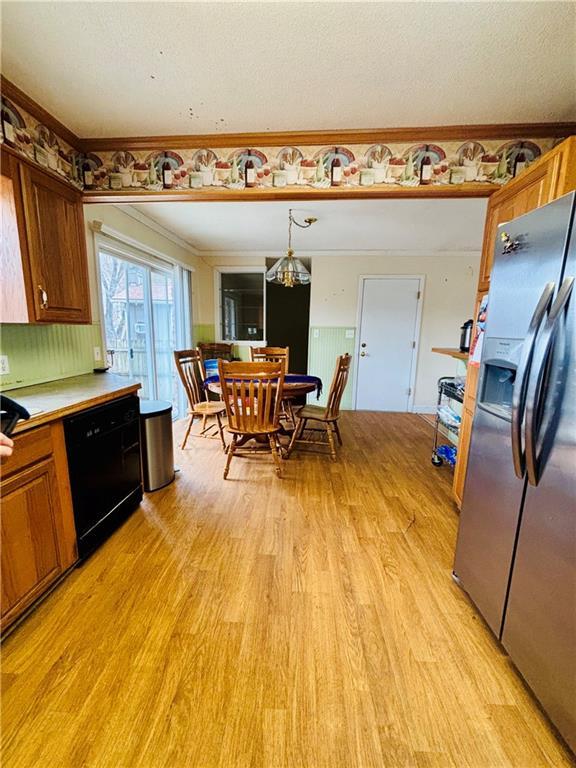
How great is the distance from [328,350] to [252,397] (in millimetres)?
2684

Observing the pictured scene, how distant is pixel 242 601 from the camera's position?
144 centimetres

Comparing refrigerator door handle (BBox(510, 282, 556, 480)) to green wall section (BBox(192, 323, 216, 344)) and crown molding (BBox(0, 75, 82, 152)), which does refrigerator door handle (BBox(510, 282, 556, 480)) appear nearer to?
crown molding (BBox(0, 75, 82, 152))

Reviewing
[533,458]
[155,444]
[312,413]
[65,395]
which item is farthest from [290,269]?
[533,458]

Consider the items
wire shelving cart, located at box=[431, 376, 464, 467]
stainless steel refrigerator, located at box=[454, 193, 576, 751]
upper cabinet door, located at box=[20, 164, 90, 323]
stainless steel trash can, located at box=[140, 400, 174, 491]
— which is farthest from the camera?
wire shelving cart, located at box=[431, 376, 464, 467]

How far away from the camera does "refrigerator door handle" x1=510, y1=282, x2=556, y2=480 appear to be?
98 cm

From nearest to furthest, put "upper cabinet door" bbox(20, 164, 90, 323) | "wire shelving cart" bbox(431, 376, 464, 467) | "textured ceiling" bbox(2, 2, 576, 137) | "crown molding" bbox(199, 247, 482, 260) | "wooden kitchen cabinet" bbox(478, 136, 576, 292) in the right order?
"textured ceiling" bbox(2, 2, 576, 137) < "wooden kitchen cabinet" bbox(478, 136, 576, 292) < "upper cabinet door" bbox(20, 164, 90, 323) < "wire shelving cart" bbox(431, 376, 464, 467) < "crown molding" bbox(199, 247, 482, 260)

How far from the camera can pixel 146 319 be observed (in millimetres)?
3469

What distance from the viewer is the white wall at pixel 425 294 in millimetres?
4539

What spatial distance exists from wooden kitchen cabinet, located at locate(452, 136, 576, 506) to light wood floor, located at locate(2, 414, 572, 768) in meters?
0.67

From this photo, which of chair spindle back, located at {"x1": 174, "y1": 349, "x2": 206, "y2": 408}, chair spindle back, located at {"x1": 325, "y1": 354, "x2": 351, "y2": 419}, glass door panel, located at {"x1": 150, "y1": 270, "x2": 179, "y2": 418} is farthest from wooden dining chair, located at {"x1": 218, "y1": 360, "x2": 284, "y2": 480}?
glass door panel, located at {"x1": 150, "y1": 270, "x2": 179, "y2": 418}

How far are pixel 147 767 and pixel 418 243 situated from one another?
4973 mm

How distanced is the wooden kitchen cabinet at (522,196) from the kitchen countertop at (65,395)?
1998mm

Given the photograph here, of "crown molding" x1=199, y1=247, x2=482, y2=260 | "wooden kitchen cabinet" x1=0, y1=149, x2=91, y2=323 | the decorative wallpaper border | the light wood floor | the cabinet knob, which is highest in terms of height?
"crown molding" x1=199, y1=247, x2=482, y2=260

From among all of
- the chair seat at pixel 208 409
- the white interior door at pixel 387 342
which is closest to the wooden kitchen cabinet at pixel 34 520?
the chair seat at pixel 208 409
